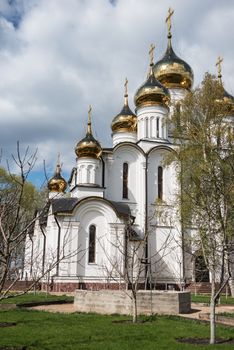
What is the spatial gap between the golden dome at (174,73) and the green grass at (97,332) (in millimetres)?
22426

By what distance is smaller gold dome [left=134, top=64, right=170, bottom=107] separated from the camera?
1125 inches

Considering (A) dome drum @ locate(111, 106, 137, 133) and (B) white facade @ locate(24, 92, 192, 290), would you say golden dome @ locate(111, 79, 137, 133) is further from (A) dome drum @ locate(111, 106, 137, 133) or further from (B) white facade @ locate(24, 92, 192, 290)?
(B) white facade @ locate(24, 92, 192, 290)

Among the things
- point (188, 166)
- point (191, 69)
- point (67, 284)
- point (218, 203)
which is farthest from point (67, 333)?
point (191, 69)

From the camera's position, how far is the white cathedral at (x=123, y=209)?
23.2 metres

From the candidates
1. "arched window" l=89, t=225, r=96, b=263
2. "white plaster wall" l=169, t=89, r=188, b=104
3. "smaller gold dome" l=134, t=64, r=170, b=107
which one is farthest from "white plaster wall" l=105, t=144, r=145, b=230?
"white plaster wall" l=169, t=89, r=188, b=104

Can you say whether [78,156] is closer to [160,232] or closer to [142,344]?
[160,232]

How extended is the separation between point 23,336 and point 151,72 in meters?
24.1

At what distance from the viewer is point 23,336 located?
29.1 feet

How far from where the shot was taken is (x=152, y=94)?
28.6 m

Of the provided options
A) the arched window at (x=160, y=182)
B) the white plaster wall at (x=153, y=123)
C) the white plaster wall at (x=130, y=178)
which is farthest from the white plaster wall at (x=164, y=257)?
the white plaster wall at (x=153, y=123)

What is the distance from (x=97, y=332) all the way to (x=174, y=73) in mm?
25164

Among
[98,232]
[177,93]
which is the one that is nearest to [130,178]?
[98,232]

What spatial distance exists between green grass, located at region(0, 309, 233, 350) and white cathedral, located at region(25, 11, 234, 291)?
8.97m

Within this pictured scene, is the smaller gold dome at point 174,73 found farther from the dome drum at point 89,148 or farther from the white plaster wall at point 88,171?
the white plaster wall at point 88,171
